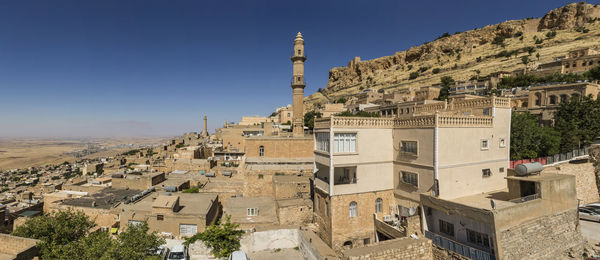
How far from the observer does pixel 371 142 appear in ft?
52.2

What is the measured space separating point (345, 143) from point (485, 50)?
101 meters

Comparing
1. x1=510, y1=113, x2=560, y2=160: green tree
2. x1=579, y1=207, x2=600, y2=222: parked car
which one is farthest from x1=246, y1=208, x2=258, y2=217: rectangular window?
x1=579, y1=207, x2=600, y2=222: parked car

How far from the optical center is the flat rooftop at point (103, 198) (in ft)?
64.0

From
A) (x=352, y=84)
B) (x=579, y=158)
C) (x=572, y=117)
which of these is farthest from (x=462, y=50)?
(x=579, y=158)

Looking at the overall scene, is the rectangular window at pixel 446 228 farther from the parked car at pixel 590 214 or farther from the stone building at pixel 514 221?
the parked car at pixel 590 214

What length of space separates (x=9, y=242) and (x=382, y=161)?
2054cm

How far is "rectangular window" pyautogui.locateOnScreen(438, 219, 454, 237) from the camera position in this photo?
13.6 m

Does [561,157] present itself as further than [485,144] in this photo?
Yes

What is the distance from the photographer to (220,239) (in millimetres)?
14742

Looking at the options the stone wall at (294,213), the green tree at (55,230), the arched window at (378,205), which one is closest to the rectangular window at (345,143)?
the arched window at (378,205)

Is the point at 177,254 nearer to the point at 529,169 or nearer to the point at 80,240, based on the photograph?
the point at 80,240

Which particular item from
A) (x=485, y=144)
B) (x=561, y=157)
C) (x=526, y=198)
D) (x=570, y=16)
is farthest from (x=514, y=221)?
(x=570, y=16)

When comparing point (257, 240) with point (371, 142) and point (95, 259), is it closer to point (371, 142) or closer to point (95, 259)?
point (95, 259)

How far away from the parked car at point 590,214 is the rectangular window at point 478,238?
10609mm
